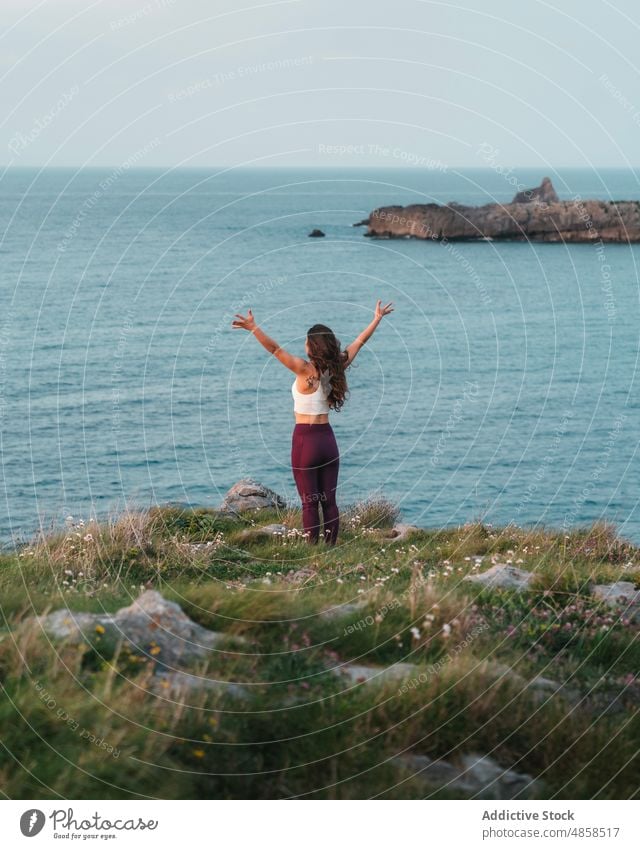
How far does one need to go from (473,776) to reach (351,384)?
5358cm

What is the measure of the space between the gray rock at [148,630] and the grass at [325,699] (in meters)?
0.11

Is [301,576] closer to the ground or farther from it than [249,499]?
farther from it

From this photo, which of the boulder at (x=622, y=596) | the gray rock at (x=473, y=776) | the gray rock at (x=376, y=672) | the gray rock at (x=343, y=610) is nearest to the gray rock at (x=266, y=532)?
the boulder at (x=622, y=596)

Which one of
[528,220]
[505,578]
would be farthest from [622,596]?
[528,220]

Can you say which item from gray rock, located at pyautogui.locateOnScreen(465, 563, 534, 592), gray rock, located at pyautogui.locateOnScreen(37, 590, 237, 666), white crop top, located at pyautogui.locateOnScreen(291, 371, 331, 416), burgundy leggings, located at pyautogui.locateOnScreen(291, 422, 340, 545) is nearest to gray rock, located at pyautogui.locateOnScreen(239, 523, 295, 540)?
burgundy leggings, located at pyautogui.locateOnScreen(291, 422, 340, 545)

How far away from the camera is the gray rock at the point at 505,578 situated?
8.91m

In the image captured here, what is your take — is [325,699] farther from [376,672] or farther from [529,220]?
[529,220]

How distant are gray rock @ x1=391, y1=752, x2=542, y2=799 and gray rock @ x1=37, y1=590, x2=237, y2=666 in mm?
1562

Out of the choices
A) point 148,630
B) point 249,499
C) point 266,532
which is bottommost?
point 249,499

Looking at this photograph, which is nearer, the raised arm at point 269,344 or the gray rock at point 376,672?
the gray rock at point 376,672

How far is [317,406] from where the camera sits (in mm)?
11984

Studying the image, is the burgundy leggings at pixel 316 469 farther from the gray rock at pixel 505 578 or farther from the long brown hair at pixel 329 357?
the gray rock at pixel 505 578

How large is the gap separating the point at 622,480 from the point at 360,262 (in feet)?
219

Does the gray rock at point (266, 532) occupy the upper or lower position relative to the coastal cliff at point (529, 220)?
lower
